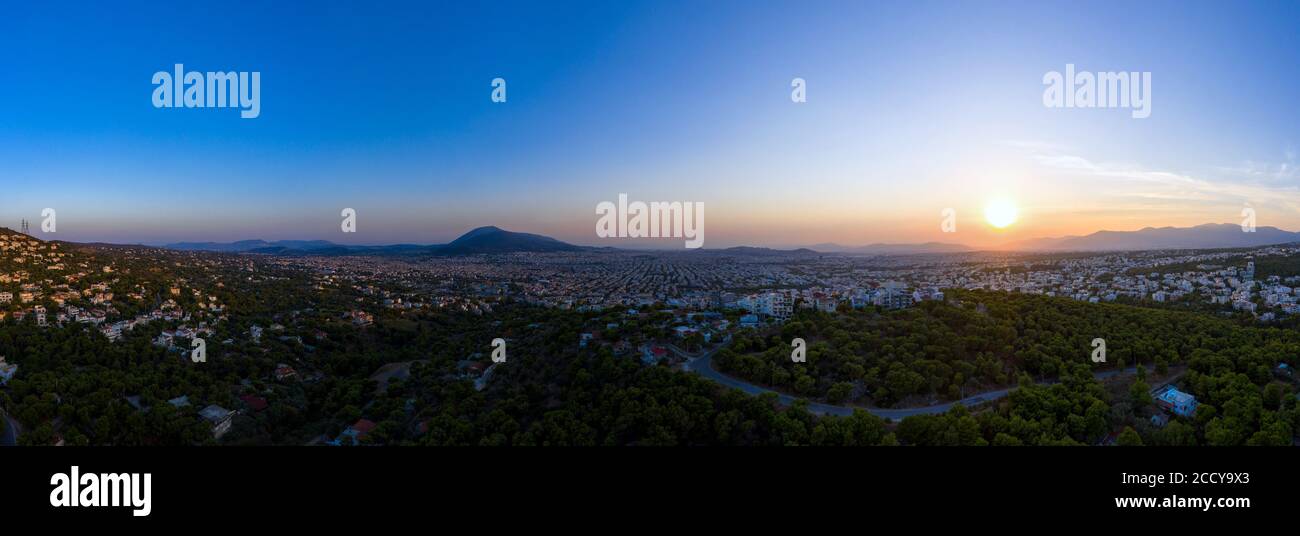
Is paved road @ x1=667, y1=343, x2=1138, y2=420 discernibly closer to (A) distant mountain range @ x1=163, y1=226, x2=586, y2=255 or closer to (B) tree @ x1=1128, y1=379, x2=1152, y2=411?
(B) tree @ x1=1128, y1=379, x2=1152, y2=411

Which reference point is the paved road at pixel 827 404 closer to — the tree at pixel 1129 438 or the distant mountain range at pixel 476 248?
the tree at pixel 1129 438

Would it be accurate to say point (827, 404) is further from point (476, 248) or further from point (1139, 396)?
point (476, 248)

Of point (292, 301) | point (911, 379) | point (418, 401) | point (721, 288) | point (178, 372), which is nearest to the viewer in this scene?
point (911, 379)

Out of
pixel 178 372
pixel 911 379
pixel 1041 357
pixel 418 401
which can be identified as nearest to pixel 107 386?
pixel 178 372

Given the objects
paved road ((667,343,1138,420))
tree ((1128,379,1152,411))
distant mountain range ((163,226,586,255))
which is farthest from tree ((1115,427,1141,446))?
distant mountain range ((163,226,586,255))

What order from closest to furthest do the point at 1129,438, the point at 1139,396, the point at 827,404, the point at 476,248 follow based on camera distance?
1. the point at 1129,438
2. the point at 1139,396
3. the point at 827,404
4. the point at 476,248

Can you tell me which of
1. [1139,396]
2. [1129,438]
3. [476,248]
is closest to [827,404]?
[1129,438]

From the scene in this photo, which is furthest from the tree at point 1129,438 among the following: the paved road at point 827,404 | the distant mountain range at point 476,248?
the distant mountain range at point 476,248
